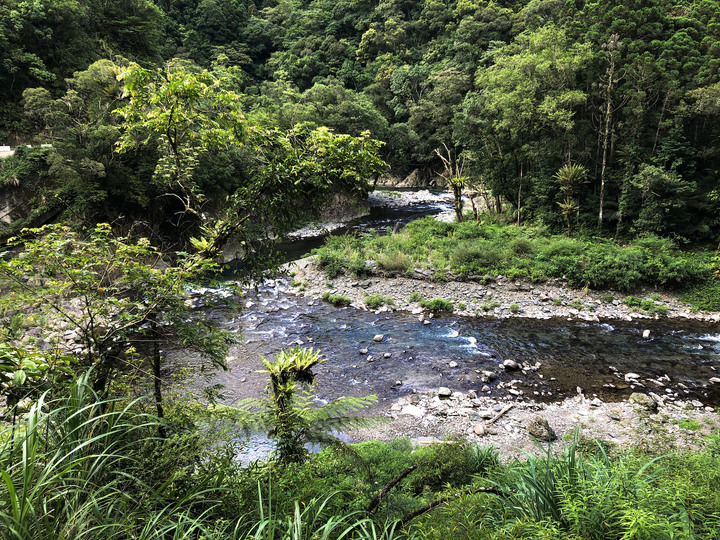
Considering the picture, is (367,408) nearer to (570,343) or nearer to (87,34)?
(570,343)

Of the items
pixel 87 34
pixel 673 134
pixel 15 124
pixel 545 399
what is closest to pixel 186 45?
pixel 87 34

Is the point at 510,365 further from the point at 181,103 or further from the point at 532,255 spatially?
the point at 181,103

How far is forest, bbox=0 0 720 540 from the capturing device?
1926 millimetres

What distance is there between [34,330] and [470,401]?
40.0 feet

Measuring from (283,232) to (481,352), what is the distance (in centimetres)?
771

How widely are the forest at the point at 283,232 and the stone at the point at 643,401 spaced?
0.70ft

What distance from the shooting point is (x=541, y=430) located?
594 cm

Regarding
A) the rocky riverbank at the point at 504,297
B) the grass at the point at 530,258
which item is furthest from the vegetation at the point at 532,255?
the rocky riverbank at the point at 504,297

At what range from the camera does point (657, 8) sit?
540 inches

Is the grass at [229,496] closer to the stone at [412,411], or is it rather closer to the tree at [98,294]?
the tree at [98,294]

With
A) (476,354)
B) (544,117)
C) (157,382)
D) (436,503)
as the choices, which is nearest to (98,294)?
(157,382)

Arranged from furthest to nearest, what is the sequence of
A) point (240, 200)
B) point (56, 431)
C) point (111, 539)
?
point (240, 200) → point (56, 431) → point (111, 539)

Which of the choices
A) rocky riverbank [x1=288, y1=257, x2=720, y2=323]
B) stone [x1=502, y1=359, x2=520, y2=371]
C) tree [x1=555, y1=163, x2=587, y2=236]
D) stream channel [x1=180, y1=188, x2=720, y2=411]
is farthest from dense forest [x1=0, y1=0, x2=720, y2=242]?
stone [x1=502, y1=359, x2=520, y2=371]

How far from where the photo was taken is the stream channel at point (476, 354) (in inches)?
303
